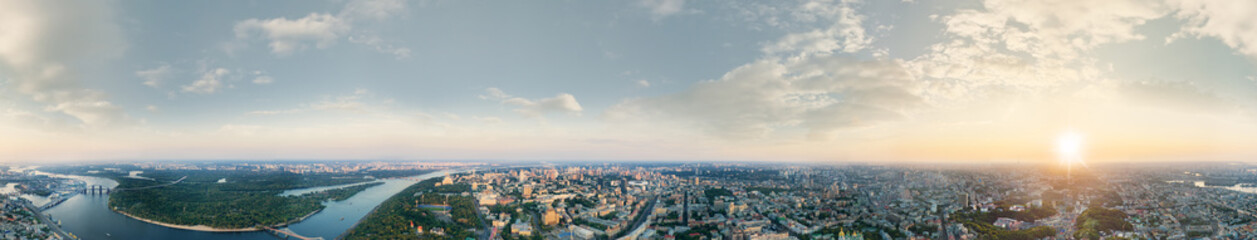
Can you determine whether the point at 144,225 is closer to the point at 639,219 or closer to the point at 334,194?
the point at 334,194

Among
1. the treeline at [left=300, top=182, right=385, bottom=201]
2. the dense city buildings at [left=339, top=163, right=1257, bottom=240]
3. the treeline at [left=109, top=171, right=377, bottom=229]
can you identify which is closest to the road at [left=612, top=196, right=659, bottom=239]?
the dense city buildings at [left=339, top=163, right=1257, bottom=240]

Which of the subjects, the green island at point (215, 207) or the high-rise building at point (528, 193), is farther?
the high-rise building at point (528, 193)

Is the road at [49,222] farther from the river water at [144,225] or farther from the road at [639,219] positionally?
the road at [639,219]

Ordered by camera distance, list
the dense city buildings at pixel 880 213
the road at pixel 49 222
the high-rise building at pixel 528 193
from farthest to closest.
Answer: the high-rise building at pixel 528 193
the road at pixel 49 222
the dense city buildings at pixel 880 213

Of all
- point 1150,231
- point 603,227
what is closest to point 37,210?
point 603,227

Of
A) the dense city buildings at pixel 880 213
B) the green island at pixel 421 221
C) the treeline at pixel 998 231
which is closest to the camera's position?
the treeline at pixel 998 231

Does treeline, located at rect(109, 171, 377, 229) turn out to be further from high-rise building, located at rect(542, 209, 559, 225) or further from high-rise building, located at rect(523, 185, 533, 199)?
high-rise building, located at rect(542, 209, 559, 225)

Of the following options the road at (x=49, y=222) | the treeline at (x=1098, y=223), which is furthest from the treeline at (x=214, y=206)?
the treeline at (x=1098, y=223)

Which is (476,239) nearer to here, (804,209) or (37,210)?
(804,209)
